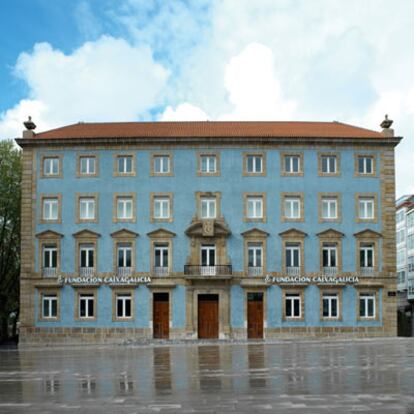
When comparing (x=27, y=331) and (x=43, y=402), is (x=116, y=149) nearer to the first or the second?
(x=27, y=331)

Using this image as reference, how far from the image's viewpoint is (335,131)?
5484 cm

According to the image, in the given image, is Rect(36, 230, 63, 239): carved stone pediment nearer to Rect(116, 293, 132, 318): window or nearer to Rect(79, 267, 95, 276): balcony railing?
Rect(79, 267, 95, 276): balcony railing

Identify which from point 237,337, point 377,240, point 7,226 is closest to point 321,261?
point 377,240

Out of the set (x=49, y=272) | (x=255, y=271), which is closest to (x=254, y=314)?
(x=255, y=271)

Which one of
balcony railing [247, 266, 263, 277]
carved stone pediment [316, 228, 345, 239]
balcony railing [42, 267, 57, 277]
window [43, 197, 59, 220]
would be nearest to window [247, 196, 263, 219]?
balcony railing [247, 266, 263, 277]

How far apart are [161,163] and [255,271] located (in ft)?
32.9

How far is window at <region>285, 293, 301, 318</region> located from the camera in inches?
2051

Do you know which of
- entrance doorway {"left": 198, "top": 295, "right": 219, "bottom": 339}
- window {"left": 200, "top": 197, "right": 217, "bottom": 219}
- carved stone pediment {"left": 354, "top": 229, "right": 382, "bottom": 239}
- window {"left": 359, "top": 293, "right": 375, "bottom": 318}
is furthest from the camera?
window {"left": 200, "top": 197, "right": 217, "bottom": 219}

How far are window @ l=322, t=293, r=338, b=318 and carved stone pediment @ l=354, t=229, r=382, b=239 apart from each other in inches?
174

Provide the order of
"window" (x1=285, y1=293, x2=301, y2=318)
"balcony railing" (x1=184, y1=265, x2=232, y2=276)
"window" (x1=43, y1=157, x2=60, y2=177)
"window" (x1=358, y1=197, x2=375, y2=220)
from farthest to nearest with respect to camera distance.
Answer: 1. "window" (x1=43, y1=157, x2=60, y2=177)
2. "window" (x1=358, y1=197, x2=375, y2=220)
3. "window" (x1=285, y1=293, x2=301, y2=318)
4. "balcony railing" (x1=184, y1=265, x2=232, y2=276)

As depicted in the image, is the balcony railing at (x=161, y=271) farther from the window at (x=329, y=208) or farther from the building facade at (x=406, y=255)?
the building facade at (x=406, y=255)

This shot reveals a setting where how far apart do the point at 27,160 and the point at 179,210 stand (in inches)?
448

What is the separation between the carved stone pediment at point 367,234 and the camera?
52781 mm

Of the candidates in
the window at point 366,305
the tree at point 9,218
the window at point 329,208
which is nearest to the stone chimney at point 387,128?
the window at point 329,208
